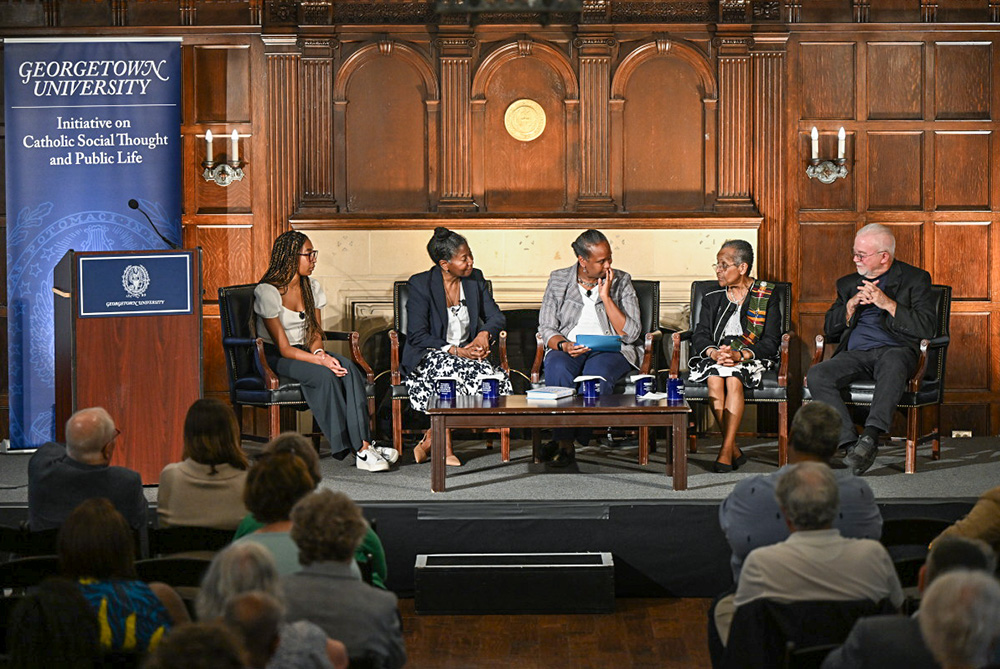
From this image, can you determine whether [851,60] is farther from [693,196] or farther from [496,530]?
[496,530]

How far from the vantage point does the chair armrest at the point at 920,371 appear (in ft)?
19.2

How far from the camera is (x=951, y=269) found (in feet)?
23.8

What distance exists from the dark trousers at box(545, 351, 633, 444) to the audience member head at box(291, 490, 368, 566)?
11.0 feet

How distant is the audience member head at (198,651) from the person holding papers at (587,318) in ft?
14.0

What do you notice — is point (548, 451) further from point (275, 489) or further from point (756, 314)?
point (275, 489)

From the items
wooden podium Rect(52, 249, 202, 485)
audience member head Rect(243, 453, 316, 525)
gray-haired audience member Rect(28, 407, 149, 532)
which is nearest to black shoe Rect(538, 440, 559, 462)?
wooden podium Rect(52, 249, 202, 485)

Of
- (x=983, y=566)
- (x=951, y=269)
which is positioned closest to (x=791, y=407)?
(x=951, y=269)

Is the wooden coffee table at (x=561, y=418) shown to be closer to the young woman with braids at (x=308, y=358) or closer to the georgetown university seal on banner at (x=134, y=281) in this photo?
the young woman with braids at (x=308, y=358)

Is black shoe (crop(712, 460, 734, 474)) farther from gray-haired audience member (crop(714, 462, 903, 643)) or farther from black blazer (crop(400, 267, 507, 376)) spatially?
gray-haired audience member (crop(714, 462, 903, 643))

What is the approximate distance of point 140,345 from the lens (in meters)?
5.47

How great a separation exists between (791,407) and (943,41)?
7.72ft

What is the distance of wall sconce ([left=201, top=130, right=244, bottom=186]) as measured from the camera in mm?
7125

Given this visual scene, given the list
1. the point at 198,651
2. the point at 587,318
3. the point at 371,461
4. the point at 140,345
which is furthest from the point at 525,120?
the point at 198,651

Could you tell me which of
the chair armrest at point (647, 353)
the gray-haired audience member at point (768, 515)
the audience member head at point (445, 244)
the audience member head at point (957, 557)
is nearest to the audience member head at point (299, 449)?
the gray-haired audience member at point (768, 515)
